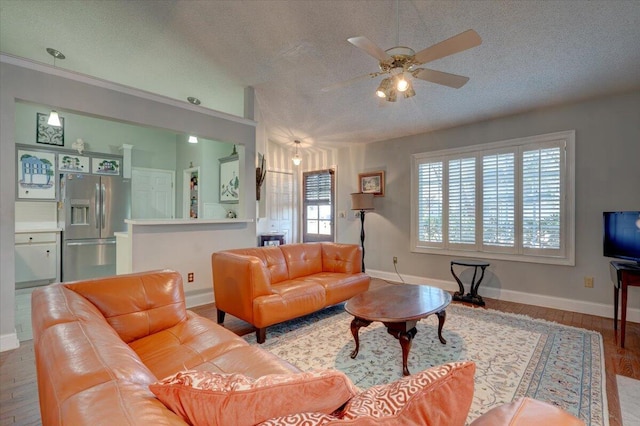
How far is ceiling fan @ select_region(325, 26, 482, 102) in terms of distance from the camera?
1899 mm

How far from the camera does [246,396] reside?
72 cm

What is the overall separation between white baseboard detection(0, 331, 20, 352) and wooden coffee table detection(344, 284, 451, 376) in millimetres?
2955

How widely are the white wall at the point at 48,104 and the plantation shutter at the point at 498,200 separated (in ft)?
13.3

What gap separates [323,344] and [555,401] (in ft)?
5.53

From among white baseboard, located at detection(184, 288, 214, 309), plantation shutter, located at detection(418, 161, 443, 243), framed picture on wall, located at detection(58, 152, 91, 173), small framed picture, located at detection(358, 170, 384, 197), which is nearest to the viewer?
white baseboard, located at detection(184, 288, 214, 309)

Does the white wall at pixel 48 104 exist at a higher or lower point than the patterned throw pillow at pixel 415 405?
higher

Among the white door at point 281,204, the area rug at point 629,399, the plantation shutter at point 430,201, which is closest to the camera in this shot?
the area rug at point 629,399

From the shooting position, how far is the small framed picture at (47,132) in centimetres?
508

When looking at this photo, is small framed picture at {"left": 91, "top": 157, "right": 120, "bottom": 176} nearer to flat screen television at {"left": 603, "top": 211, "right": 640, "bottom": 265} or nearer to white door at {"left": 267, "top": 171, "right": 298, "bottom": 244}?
white door at {"left": 267, "top": 171, "right": 298, "bottom": 244}

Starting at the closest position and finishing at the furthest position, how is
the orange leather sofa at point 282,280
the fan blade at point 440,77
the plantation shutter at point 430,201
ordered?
the fan blade at point 440,77, the orange leather sofa at point 282,280, the plantation shutter at point 430,201

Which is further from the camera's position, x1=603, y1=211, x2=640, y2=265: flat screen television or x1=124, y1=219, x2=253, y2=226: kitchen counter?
x1=124, y1=219, x2=253, y2=226: kitchen counter

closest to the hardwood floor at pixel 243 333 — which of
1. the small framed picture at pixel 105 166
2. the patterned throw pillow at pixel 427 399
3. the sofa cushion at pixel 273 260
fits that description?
the sofa cushion at pixel 273 260

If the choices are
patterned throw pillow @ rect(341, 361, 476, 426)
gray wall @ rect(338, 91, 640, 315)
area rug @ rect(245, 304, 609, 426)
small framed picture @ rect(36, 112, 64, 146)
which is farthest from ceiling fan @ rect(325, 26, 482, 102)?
small framed picture @ rect(36, 112, 64, 146)

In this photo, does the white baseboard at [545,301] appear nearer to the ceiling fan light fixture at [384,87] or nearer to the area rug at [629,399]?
the area rug at [629,399]
